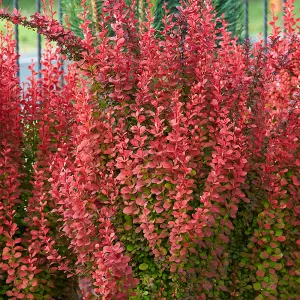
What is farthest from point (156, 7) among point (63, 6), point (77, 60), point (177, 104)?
point (177, 104)

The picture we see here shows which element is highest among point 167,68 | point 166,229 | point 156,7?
point 156,7

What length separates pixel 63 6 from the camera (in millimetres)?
8578

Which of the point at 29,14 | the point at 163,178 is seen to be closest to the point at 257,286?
the point at 163,178

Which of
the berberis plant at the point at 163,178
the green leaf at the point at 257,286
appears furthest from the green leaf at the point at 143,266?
the green leaf at the point at 257,286

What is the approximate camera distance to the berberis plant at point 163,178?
2.53 m

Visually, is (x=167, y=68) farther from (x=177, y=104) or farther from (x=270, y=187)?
(x=270, y=187)

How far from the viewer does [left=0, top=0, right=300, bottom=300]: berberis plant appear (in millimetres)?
2527

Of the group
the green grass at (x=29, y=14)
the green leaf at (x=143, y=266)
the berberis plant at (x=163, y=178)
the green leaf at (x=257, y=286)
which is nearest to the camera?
the berberis plant at (x=163, y=178)

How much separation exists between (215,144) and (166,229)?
0.41 m

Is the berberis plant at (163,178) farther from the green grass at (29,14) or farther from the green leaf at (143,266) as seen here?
the green grass at (29,14)

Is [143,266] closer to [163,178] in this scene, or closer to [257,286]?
[163,178]

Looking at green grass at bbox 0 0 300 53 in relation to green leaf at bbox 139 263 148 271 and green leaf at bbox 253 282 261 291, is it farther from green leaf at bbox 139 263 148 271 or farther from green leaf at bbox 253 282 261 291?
green leaf at bbox 139 263 148 271

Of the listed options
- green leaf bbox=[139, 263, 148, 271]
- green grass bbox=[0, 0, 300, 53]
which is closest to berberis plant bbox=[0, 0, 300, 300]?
green leaf bbox=[139, 263, 148, 271]

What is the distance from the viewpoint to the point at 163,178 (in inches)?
100
